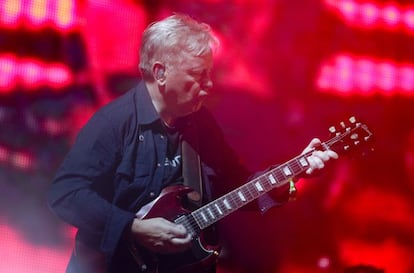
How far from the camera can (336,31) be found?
321 cm

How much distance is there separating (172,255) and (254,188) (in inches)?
15.6

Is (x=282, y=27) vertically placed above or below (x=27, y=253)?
above

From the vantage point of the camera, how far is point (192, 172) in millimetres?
2469

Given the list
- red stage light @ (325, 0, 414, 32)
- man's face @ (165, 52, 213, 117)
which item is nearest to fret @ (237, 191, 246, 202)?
man's face @ (165, 52, 213, 117)

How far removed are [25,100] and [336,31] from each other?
1523 millimetres

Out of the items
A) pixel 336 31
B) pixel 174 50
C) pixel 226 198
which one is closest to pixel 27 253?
pixel 226 198

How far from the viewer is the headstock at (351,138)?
240cm

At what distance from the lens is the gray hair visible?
2365 mm

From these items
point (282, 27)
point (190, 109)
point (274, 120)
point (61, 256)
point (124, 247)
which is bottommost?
point (61, 256)

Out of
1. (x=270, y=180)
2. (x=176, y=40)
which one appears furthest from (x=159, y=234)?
(x=176, y=40)

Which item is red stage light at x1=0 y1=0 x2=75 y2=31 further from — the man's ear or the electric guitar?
the electric guitar

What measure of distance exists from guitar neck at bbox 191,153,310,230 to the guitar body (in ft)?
0.31

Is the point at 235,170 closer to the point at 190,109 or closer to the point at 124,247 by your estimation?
the point at 190,109

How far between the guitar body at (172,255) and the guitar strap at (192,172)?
5 centimetres
